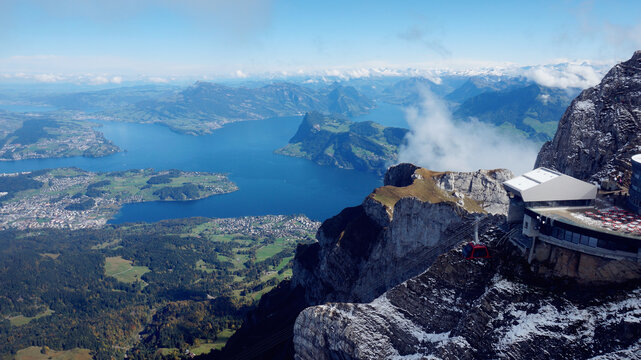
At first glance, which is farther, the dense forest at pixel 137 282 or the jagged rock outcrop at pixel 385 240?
the dense forest at pixel 137 282

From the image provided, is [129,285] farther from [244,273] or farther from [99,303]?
[244,273]

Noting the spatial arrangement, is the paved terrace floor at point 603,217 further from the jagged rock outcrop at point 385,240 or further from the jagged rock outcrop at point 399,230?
the jagged rock outcrop at point 399,230

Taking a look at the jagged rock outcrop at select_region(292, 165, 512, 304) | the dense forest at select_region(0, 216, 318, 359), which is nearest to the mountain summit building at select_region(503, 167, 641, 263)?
the jagged rock outcrop at select_region(292, 165, 512, 304)

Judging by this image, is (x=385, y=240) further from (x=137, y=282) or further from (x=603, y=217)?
(x=137, y=282)

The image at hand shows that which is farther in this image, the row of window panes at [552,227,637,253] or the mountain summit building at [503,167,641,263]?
the mountain summit building at [503,167,641,263]

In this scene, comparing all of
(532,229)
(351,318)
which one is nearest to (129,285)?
(351,318)

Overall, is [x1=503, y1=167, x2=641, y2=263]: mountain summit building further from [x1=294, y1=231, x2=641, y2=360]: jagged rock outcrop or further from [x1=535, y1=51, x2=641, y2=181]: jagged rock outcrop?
[x1=535, y1=51, x2=641, y2=181]: jagged rock outcrop

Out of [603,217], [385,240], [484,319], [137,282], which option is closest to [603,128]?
[603,217]

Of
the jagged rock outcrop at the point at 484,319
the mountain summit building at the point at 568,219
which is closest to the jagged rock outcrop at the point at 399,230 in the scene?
the mountain summit building at the point at 568,219
